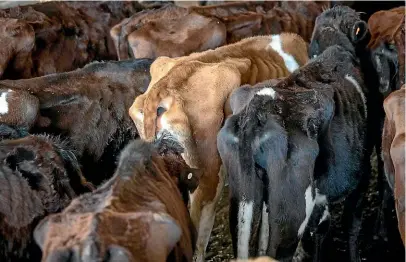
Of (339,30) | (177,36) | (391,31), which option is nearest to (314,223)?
(339,30)

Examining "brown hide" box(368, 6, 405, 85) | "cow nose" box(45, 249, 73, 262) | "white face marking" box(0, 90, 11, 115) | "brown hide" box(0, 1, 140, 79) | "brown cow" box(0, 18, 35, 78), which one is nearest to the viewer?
"cow nose" box(45, 249, 73, 262)

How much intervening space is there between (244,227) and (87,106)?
1.03 meters

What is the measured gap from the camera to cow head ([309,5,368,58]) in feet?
9.84

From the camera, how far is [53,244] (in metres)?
1.56

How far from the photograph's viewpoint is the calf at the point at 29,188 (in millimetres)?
1888

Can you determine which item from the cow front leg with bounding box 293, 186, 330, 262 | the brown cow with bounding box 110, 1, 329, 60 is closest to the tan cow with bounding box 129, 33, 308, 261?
the cow front leg with bounding box 293, 186, 330, 262

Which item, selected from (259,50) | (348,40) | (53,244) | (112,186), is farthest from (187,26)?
(53,244)

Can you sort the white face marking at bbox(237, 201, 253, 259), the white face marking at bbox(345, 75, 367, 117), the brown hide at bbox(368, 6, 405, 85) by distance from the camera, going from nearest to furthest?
the white face marking at bbox(237, 201, 253, 259)
the white face marking at bbox(345, 75, 367, 117)
the brown hide at bbox(368, 6, 405, 85)

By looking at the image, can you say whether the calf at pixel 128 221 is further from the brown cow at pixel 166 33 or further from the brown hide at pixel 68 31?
the brown hide at pixel 68 31

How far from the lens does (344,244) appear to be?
130 inches

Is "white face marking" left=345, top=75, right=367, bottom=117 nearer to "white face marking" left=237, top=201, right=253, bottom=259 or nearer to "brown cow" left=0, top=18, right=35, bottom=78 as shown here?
"white face marking" left=237, top=201, right=253, bottom=259

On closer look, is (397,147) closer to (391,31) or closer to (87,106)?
(391,31)

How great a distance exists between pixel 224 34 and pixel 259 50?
64 centimetres

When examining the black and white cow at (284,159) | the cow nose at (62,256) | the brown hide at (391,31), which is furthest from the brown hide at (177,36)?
the cow nose at (62,256)
